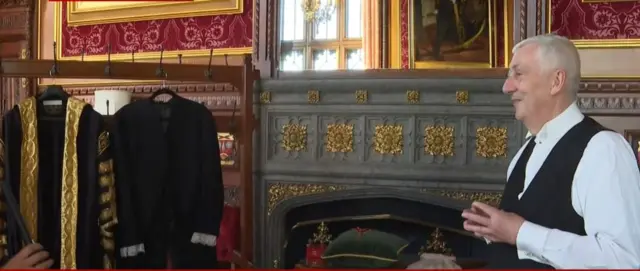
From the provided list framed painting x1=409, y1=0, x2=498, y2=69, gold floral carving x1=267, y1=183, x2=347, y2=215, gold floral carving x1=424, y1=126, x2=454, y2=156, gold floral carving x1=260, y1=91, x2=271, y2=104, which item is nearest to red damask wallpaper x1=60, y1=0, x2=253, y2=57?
gold floral carving x1=260, y1=91, x2=271, y2=104

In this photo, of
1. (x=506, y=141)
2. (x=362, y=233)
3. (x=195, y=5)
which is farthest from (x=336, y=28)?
(x=362, y=233)

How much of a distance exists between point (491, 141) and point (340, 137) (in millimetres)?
880

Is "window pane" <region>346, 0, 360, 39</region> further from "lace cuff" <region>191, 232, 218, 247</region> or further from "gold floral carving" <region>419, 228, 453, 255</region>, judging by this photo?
"lace cuff" <region>191, 232, 218, 247</region>

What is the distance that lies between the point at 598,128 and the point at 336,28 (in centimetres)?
570

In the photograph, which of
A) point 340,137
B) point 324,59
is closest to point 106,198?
point 340,137

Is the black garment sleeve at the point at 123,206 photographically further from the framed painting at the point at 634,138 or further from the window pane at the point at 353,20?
the window pane at the point at 353,20

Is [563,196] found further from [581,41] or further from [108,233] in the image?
[581,41]

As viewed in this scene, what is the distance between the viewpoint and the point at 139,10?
4859 mm

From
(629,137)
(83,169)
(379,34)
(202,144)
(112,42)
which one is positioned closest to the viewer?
(83,169)

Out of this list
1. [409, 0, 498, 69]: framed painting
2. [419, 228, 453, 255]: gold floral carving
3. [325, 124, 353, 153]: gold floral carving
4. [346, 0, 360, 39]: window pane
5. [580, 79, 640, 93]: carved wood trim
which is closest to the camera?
[580, 79, 640, 93]: carved wood trim

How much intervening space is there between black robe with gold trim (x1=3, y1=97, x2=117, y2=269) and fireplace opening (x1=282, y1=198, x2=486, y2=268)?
1.56 m

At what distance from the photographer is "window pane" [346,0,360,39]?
289 inches

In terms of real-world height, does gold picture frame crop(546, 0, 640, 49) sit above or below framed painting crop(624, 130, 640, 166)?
above

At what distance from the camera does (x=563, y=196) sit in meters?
1.81
